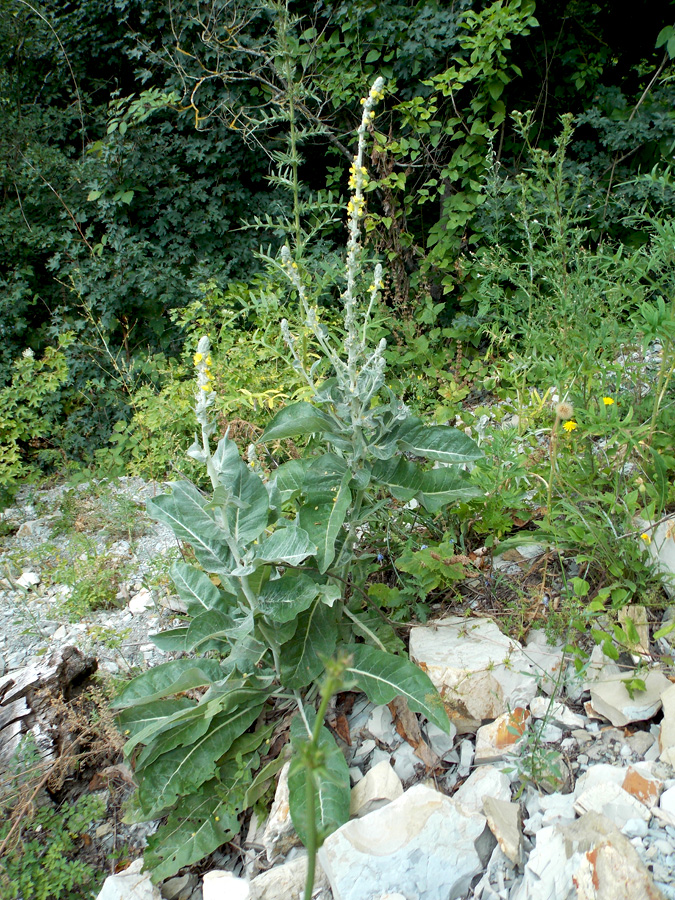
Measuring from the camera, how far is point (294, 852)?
6.24ft

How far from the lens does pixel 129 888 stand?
183 centimetres

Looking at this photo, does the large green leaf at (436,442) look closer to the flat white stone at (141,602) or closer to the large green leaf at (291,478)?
the large green leaf at (291,478)

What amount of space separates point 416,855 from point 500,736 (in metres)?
0.45

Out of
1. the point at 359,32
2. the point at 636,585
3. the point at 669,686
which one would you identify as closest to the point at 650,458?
the point at 636,585

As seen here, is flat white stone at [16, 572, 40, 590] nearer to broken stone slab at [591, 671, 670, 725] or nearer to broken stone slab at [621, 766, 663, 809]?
broken stone slab at [591, 671, 670, 725]

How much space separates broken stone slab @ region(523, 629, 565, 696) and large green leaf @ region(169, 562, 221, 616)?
1054 mm

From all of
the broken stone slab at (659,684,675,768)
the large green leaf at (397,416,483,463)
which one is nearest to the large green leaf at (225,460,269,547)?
the large green leaf at (397,416,483,463)

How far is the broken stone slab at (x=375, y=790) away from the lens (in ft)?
6.07

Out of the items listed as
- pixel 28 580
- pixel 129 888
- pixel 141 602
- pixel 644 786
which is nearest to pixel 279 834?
pixel 129 888

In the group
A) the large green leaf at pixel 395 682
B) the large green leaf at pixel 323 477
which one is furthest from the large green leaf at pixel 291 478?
the large green leaf at pixel 395 682

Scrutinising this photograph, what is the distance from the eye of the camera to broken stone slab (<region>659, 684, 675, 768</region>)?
5.35 ft

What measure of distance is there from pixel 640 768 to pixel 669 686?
0.88 ft

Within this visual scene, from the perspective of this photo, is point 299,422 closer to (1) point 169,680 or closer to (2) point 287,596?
(2) point 287,596

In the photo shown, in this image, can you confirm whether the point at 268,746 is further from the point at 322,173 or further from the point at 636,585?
the point at 322,173
